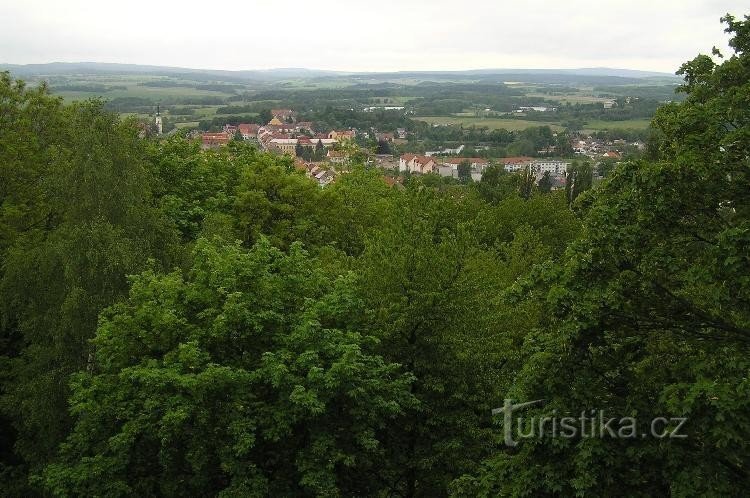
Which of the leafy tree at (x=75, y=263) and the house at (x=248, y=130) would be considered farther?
the house at (x=248, y=130)

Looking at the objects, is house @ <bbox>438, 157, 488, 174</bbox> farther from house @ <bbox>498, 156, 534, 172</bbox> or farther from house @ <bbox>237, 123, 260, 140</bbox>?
house @ <bbox>237, 123, 260, 140</bbox>

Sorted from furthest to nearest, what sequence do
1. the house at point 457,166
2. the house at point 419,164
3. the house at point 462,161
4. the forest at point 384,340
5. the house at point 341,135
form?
the house at point 462,161
the house at point 457,166
the house at point 419,164
the house at point 341,135
the forest at point 384,340

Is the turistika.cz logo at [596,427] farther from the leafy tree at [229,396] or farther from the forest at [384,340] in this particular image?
the leafy tree at [229,396]

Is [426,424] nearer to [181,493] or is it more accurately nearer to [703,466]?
[181,493]

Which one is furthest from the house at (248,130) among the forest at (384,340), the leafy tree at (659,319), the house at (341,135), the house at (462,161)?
the leafy tree at (659,319)

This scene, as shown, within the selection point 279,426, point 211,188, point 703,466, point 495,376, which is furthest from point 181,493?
point 211,188

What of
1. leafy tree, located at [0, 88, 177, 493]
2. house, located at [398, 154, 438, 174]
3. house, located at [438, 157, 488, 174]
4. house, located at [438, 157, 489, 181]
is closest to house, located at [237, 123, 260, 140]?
house, located at [398, 154, 438, 174]

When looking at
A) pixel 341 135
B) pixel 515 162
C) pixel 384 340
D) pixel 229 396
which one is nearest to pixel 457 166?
pixel 515 162
